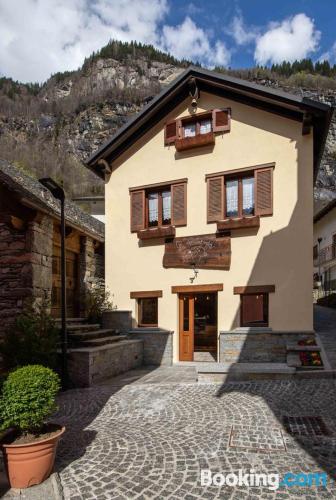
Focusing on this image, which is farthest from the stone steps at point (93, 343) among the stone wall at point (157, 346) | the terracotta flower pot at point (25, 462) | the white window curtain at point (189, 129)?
the white window curtain at point (189, 129)

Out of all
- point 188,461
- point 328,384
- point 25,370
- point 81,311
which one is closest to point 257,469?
point 188,461

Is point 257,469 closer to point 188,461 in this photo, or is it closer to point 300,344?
point 188,461

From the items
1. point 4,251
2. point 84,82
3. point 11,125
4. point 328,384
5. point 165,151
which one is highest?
point 84,82

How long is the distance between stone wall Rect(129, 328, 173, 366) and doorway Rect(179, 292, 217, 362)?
39 cm

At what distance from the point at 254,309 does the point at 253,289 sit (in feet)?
2.05

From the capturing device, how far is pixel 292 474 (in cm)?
441

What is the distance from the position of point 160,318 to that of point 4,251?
5.23 meters

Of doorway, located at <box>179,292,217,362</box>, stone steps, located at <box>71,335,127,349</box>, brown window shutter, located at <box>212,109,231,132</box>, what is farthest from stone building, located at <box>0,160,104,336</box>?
brown window shutter, located at <box>212,109,231,132</box>

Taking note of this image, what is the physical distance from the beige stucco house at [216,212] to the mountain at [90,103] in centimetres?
3010

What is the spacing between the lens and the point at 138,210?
12.8m

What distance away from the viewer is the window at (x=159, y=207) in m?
12.7

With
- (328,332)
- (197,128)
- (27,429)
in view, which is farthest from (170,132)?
(27,429)

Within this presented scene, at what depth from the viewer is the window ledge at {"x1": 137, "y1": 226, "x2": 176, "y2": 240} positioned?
1216 cm

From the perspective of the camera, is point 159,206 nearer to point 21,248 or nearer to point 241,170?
point 241,170
